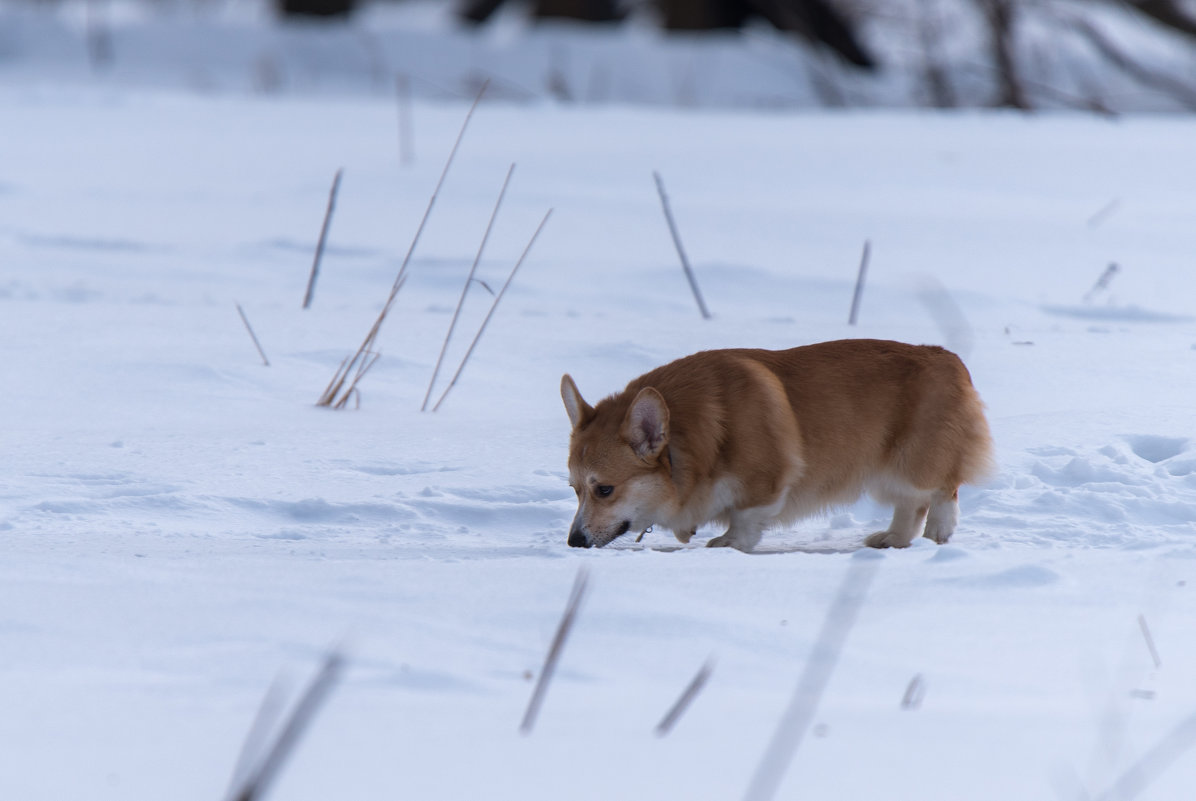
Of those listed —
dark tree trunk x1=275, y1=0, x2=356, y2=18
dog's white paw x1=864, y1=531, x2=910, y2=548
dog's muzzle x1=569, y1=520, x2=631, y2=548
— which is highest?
dog's muzzle x1=569, y1=520, x2=631, y2=548

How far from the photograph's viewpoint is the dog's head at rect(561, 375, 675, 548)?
3.74 m

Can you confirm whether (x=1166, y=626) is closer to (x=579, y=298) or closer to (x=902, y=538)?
(x=902, y=538)

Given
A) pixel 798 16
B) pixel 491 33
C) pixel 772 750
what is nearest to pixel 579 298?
pixel 772 750

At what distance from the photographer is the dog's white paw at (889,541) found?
3990mm

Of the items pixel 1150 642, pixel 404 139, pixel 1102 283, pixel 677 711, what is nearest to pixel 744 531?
pixel 1150 642

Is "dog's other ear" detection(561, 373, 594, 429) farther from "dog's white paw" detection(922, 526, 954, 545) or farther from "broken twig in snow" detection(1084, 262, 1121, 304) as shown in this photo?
"broken twig in snow" detection(1084, 262, 1121, 304)

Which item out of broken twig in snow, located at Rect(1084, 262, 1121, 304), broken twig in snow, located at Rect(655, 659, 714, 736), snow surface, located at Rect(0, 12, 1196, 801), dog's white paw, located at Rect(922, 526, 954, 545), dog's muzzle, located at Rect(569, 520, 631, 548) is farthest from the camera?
A: broken twig in snow, located at Rect(1084, 262, 1121, 304)

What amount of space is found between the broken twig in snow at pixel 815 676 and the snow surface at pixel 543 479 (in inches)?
1.0

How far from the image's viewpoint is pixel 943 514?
3926 millimetres

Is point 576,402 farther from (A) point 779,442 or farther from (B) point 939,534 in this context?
(B) point 939,534

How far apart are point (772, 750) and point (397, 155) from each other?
27.2 feet

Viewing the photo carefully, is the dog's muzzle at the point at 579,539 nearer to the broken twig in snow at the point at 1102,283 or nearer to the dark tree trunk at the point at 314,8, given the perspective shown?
the broken twig in snow at the point at 1102,283

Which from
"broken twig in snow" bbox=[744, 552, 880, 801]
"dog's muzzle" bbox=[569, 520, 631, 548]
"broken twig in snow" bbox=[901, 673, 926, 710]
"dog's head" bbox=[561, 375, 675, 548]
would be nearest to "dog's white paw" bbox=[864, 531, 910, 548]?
"dog's head" bbox=[561, 375, 675, 548]

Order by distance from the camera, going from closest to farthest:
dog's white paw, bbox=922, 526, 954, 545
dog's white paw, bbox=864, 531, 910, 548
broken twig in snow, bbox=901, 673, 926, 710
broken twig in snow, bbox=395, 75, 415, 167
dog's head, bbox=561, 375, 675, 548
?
broken twig in snow, bbox=901, 673, 926, 710 → dog's head, bbox=561, 375, 675, 548 → dog's white paw, bbox=922, 526, 954, 545 → dog's white paw, bbox=864, 531, 910, 548 → broken twig in snow, bbox=395, 75, 415, 167
